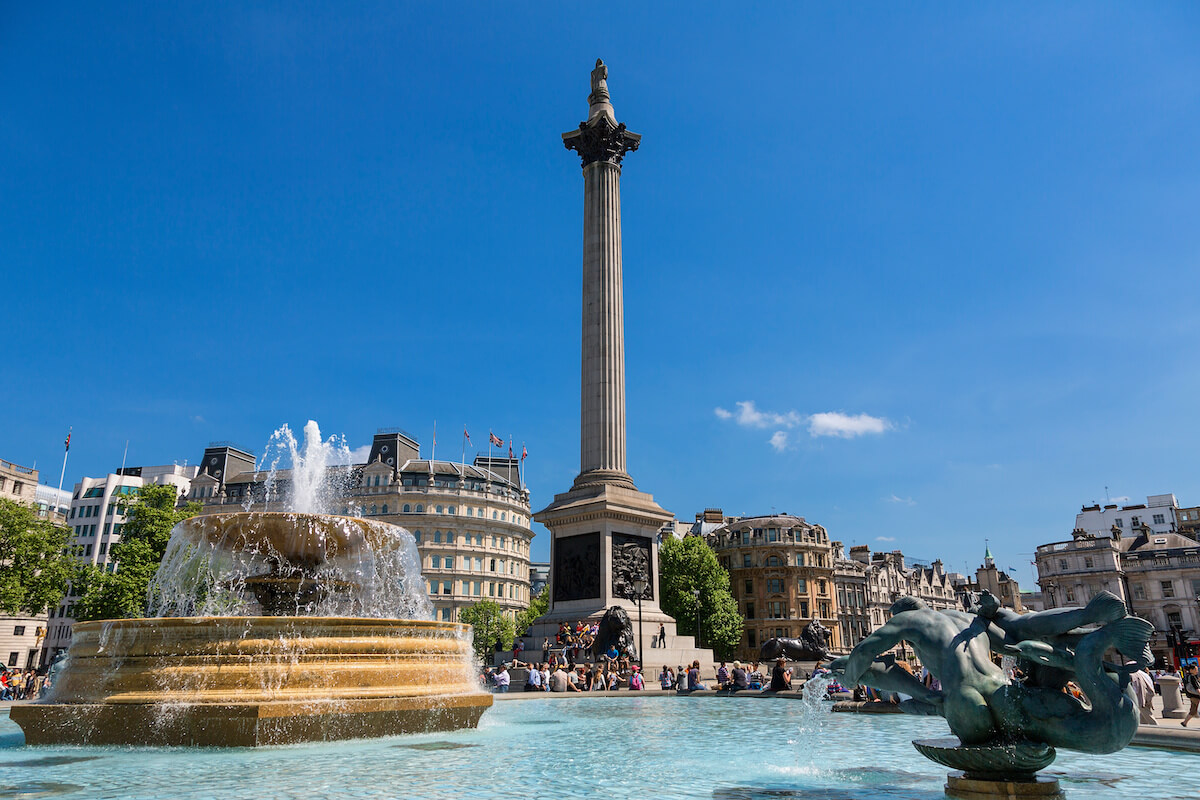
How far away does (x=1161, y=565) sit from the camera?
7062cm

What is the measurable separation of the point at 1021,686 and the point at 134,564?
39210 mm

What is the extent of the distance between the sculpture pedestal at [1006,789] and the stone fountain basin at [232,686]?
6.96m

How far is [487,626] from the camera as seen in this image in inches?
2467

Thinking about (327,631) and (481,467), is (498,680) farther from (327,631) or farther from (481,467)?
(481,467)

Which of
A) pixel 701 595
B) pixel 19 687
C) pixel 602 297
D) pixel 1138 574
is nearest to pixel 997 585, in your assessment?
pixel 1138 574

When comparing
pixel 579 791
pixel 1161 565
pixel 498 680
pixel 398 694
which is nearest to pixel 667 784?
pixel 579 791

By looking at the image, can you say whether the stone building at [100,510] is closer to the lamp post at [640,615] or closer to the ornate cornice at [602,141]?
the ornate cornice at [602,141]

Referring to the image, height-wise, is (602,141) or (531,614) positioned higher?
(602,141)

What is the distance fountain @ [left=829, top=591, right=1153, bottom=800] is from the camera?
557cm

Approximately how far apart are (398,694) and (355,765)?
100 inches

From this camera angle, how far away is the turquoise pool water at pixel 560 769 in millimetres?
6672

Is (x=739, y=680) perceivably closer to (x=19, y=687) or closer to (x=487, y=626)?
(x=19, y=687)

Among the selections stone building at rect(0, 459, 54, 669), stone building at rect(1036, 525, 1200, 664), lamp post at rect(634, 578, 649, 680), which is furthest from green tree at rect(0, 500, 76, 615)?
stone building at rect(1036, 525, 1200, 664)

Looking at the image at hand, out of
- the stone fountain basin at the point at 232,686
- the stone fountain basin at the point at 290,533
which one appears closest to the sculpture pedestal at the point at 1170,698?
the stone fountain basin at the point at 232,686
